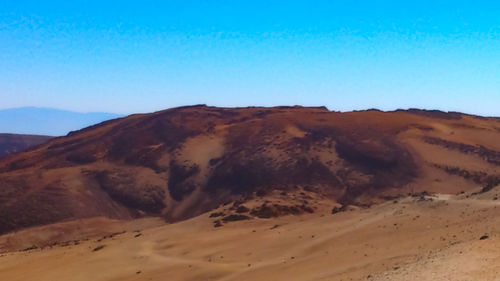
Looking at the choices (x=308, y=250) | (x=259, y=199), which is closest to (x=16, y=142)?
(x=259, y=199)

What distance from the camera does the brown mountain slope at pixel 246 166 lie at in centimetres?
3709

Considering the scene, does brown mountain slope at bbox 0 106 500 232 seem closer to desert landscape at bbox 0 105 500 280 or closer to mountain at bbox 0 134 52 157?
desert landscape at bbox 0 105 500 280

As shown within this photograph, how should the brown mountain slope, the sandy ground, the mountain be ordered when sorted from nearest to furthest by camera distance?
the sandy ground
the brown mountain slope
the mountain

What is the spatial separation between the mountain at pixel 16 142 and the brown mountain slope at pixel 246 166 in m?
41.2

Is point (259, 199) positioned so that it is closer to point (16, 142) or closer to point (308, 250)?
point (308, 250)

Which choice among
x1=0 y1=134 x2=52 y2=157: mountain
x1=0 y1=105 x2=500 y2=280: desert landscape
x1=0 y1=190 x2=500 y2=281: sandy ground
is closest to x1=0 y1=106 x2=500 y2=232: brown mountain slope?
x1=0 y1=105 x2=500 y2=280: desert landscape

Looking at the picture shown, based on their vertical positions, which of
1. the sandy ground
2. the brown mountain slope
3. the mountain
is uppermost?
the mountain

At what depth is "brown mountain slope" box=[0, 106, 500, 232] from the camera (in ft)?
122

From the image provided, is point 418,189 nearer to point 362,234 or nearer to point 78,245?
point 362,234

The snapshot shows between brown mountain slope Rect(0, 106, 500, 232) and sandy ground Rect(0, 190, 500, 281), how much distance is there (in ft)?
20.6

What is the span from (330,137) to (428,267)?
34824mm

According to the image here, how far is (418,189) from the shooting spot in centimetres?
3638

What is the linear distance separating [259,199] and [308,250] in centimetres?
1288

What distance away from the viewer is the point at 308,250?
18188 mm
